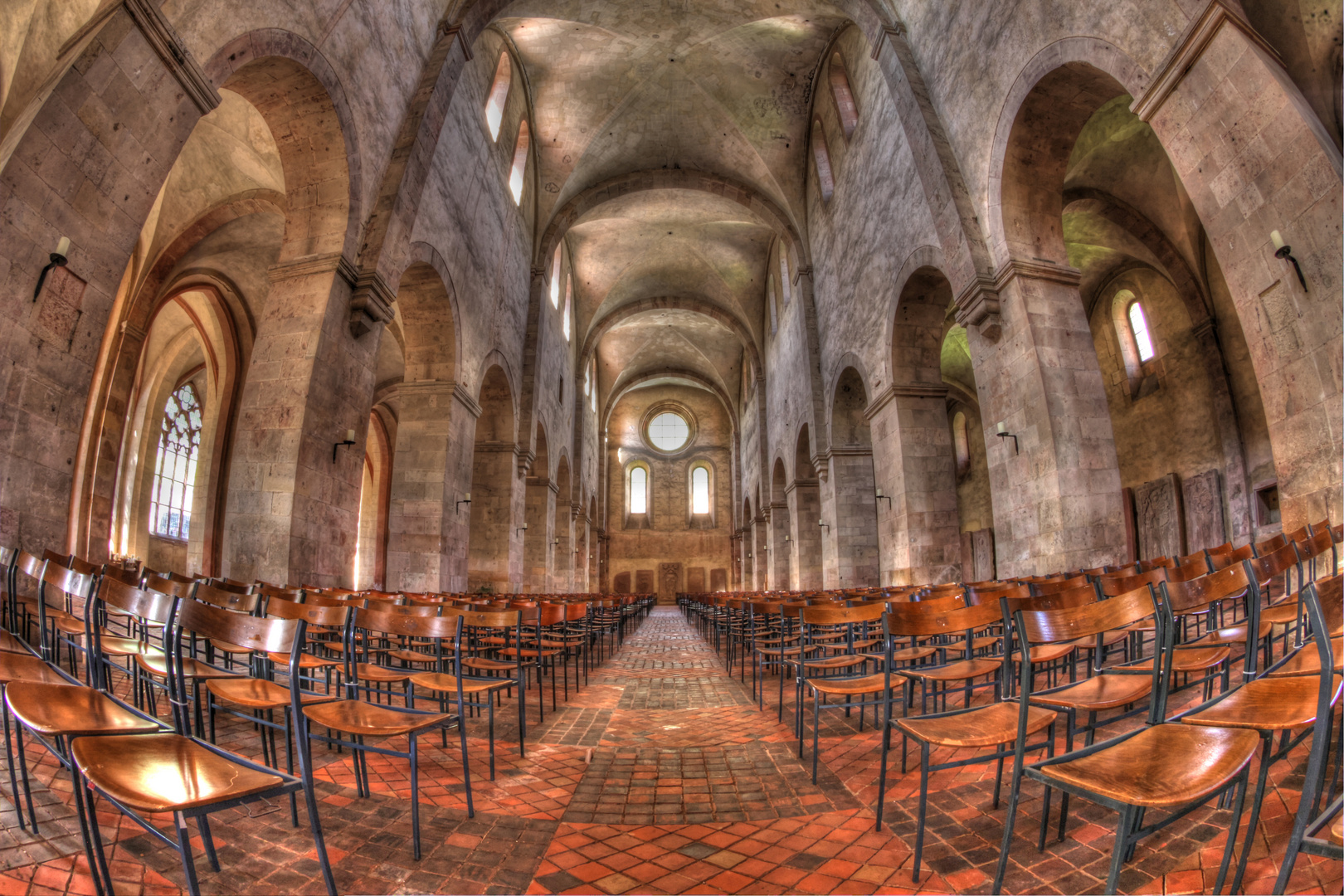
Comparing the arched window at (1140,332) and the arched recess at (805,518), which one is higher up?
the arched window at (1140,332)

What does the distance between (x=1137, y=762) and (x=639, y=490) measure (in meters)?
32.9

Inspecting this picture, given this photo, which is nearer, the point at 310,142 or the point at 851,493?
the point at 310,142

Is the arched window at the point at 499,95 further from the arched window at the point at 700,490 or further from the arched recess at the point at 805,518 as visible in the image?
the arched window at the point at 700,490

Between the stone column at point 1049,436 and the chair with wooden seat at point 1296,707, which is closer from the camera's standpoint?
the chair with wooden seat at point 1296,707

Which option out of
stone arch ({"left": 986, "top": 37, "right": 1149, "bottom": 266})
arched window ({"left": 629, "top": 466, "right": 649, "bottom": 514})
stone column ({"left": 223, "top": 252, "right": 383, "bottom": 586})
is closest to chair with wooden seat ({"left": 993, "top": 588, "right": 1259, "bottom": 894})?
stone column ({"left": 223, "top": 252, "right": 383, "bottom": 586})

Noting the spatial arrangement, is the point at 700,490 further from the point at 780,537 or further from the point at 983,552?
the point at 983,552

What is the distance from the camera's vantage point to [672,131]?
54.4 ft

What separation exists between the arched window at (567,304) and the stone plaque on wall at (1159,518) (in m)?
16.1

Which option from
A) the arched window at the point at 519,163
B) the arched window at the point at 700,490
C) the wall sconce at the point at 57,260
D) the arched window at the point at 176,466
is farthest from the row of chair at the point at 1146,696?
the arched window at the point at 700,490

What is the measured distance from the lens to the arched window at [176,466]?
17656 mm

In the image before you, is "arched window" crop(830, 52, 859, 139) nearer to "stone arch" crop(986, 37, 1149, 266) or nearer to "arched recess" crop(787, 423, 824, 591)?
"stone arch" crop(986, 37, 1149, 266)

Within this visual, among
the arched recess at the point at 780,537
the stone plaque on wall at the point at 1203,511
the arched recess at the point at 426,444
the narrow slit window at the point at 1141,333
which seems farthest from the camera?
the arched recess at the point at 780,537

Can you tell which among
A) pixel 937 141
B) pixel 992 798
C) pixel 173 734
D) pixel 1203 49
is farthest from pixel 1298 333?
pixel 173 734

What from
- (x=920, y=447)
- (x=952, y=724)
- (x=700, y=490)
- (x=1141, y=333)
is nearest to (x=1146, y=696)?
(x=952, y=724)
